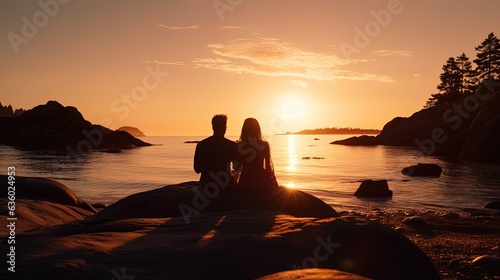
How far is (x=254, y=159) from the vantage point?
7.43 meters

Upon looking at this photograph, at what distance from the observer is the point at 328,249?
13.9ft

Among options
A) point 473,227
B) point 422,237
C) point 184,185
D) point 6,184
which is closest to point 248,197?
point 184,185

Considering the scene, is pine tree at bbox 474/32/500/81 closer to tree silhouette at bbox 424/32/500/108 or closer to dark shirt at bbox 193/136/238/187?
tree silhouette at bbox 424/32/500/108

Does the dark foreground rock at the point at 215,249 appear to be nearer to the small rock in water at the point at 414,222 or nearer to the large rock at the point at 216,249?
the large rock at the point at 216,249

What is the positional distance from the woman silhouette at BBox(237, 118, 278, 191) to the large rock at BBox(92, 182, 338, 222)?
174 mm

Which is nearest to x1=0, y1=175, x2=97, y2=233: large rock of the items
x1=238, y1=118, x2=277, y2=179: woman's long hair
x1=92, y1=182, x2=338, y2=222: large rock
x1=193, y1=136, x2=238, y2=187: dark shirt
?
x1=92, y1=182, x2=338, y2=222: large rock

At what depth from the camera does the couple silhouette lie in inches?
289

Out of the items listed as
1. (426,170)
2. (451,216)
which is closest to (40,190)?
(451,216)

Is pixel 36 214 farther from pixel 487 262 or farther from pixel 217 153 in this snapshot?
pixel 487 262

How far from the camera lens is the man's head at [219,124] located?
734 centimetres

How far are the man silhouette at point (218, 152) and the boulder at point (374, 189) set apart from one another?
45.1 ft

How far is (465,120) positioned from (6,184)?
6303cm

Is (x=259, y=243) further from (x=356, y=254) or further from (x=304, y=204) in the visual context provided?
(x=304, y=204)

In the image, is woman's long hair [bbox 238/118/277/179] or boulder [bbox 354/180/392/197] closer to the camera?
woman's long hair [bbox 238/118/277/179]
